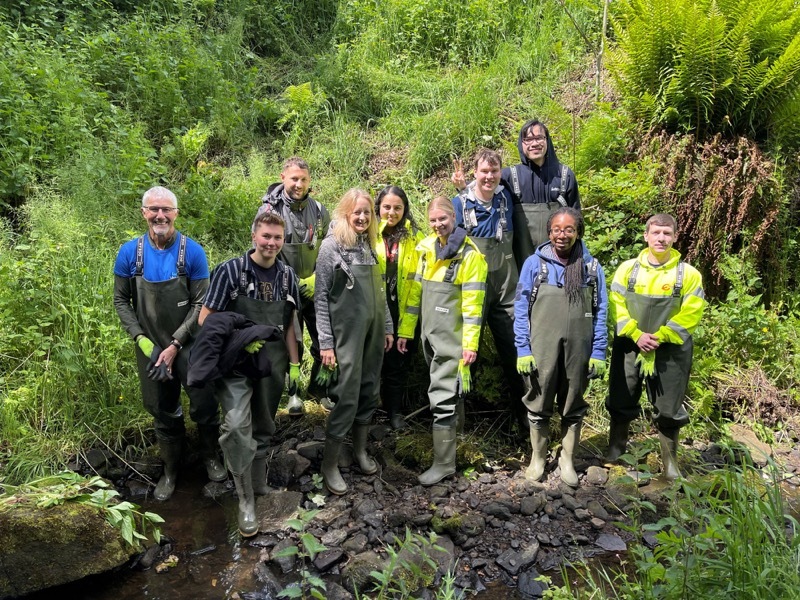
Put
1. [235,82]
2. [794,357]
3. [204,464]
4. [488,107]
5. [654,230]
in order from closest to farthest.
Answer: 1. [654,230]
2. [204,464]
3. [794,357]
4. [488,107]
5. [235,82]

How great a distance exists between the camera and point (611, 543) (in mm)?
4230

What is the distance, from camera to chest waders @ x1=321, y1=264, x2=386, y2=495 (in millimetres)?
4422

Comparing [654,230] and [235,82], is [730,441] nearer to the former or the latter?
[654,230]

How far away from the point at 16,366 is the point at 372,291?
10.2 ft

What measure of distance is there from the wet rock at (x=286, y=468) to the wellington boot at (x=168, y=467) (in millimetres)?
714

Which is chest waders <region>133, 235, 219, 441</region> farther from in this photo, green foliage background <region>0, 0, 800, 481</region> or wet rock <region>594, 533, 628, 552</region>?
wet rock <region>594, 533, 628, 552</region>

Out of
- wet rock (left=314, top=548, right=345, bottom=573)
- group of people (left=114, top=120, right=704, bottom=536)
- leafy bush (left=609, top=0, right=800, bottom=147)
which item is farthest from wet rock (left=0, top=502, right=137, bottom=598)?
leafy bush (left=609, top=0, right=800, bottom=147)

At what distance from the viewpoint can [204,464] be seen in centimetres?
510

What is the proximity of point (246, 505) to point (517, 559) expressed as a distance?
1849mm

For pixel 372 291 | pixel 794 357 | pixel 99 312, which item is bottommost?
pixel 794 357

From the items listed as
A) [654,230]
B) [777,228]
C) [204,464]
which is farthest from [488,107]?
[204,464]

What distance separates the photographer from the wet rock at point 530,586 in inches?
150

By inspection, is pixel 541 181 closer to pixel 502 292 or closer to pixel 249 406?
pixel 502 292

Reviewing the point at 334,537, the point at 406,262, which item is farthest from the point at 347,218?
the point at 334,537
